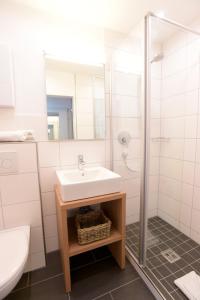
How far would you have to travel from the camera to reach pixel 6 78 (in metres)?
1.20

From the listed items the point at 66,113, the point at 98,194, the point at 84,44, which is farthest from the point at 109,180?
the point at 84,44

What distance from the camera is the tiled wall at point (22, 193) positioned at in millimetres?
1151

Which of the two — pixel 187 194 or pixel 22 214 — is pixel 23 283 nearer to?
pixel 22 214

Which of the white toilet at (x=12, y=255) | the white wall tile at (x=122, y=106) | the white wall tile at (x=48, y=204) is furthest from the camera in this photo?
the white wall tile at (x=122, y=106)

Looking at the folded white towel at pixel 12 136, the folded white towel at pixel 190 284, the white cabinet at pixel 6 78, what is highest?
the white cabinet at pixel 6 78

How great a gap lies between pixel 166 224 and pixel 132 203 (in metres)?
0.57

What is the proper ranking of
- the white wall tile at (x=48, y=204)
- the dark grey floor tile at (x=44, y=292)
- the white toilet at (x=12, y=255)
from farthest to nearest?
the white wall tile at (x=48, y=204)
the dark grey floor tile at (x=44, y=292)
the white toilet at (x=12, y=255)

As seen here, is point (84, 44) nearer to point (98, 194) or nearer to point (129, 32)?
point (129, 32)

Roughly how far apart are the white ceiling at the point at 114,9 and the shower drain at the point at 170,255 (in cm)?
218

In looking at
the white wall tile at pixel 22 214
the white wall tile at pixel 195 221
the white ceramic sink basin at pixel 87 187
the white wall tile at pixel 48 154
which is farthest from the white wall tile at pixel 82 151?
the white wall tile at pixel 195 221

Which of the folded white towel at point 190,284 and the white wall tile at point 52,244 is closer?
the folded white towel at point 190,284

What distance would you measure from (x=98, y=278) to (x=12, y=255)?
734mm

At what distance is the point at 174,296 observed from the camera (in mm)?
1050

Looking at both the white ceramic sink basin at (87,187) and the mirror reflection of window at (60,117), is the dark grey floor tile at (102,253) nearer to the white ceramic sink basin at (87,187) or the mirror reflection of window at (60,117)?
the white ceramic sink basin at (87,187)
